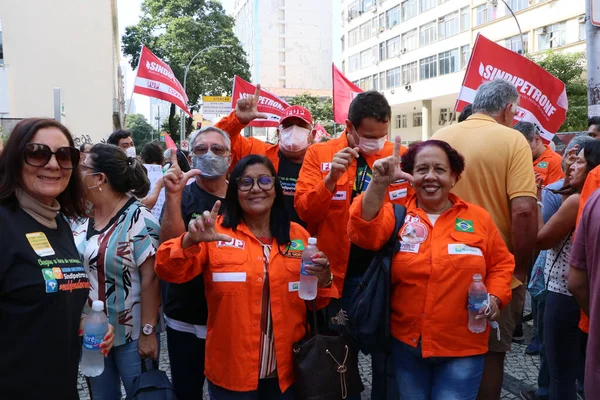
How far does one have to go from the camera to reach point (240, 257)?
8.49 ft

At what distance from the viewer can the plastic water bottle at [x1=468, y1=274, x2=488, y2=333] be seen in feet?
8.25

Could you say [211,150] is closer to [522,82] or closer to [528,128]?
[522,82]

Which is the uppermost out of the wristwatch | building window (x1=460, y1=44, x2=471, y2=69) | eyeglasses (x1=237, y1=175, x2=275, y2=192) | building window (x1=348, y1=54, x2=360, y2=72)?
building window (x1=348, y1=54, x2=360, y2=72)

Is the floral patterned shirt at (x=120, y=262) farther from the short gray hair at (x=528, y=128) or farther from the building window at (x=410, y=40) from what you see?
the building window at (x=410, y=40)

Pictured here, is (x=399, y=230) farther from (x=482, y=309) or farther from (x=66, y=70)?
(x=66, y=70)

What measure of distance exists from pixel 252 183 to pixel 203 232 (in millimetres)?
451

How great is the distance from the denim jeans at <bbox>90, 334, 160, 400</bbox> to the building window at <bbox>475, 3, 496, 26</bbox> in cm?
3539

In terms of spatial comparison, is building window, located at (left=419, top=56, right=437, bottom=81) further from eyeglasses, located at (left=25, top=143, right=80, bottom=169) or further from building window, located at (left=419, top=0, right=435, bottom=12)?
eyeglasses, located at (left=25, top=143, right=80, bottom=169)

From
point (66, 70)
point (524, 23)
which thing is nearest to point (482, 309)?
point (66, 70)

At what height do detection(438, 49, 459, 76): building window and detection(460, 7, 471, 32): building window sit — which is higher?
detection(460, 7, 471, 32): building window

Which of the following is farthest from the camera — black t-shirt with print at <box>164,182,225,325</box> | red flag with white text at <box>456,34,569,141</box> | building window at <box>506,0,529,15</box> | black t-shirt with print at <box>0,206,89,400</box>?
building window at <box>506,0,529,15</box>

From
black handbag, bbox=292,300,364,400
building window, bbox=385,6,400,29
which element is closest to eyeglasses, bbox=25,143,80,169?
black handbag, bbox=292,300,364,400

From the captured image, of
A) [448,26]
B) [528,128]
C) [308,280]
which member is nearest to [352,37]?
[448,26]

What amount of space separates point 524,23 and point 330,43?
6525 centimetres
